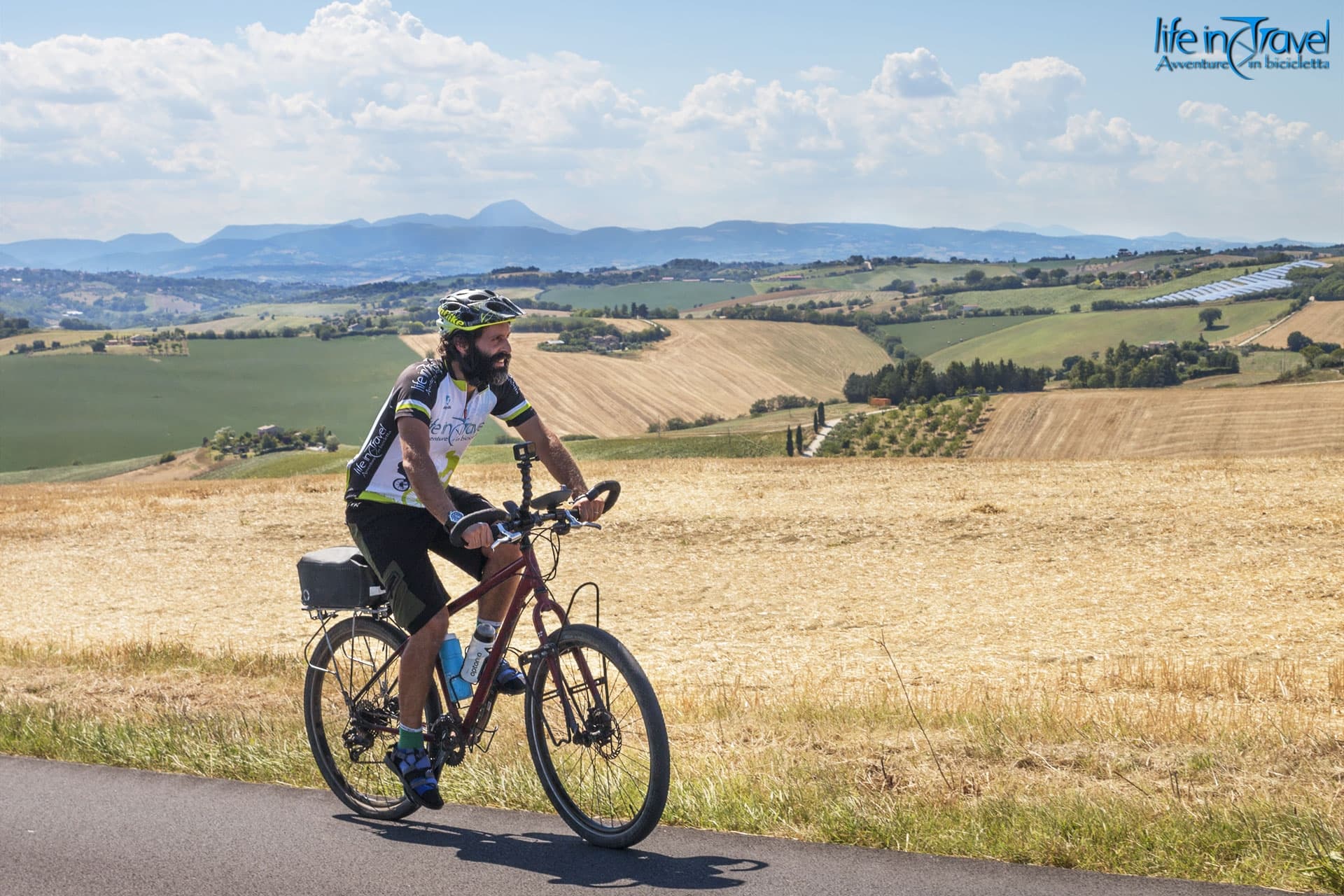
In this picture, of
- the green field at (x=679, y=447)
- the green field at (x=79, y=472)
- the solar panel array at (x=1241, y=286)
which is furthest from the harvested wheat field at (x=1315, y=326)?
the green field at (x=79, y=472)

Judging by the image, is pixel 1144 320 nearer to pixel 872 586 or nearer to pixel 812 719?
pixel 872 586

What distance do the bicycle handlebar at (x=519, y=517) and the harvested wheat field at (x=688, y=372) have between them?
8697cm

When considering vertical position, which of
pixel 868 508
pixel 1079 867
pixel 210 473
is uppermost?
pixel 1079 867

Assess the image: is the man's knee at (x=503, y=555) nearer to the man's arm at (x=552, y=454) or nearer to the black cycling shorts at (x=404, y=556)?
the black cycling shorts at (x=404, y=556)

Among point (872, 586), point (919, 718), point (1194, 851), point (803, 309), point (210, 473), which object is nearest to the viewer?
point (1194, 851)

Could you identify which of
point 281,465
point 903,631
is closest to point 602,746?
point 903,631

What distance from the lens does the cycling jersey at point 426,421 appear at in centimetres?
561

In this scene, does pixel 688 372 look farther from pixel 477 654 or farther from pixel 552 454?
pixel 477 654

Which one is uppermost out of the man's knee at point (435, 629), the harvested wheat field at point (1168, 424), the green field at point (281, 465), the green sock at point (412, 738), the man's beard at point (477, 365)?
the man's beard at point (477, 365)

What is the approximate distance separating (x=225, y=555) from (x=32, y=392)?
116m

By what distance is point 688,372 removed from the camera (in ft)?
427

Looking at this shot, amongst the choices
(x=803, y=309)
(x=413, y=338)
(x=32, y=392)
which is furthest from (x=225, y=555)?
(x=803, y=309)

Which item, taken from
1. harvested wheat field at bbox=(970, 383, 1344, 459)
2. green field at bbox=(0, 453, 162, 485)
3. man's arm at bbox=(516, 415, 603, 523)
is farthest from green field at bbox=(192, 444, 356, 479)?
man's arm at bbox=(516, 415, 603, 523)

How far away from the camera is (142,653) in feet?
39.6
